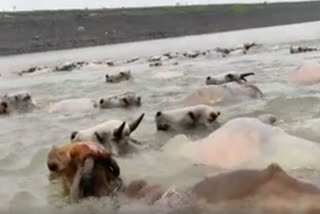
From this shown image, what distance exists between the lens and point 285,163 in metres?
6.73

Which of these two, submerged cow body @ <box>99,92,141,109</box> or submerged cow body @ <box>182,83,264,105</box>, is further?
submerged cow body @ <box>99,92,141,109</box>

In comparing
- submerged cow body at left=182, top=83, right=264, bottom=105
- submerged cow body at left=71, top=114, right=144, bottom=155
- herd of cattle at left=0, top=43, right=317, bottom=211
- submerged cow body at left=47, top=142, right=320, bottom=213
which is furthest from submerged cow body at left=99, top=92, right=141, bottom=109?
submerged cow body at left=47, top=142, right=320, bottom=213

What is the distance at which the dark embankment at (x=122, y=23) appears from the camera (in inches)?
2655

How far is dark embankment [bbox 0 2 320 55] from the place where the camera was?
221 ft

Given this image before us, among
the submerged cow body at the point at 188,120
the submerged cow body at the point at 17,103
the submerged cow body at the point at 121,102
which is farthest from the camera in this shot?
the submerged cow body at the point at 17,103

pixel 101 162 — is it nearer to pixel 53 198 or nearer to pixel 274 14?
pixel 53 198

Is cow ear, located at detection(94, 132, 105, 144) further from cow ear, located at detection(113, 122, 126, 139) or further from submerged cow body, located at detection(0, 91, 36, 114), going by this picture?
submerged cow body, located at detection(0, 91, 36, 114)

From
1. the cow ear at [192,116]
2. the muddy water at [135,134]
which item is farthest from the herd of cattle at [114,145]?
the muddy water at [135,134]

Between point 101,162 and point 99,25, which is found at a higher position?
point 101,162

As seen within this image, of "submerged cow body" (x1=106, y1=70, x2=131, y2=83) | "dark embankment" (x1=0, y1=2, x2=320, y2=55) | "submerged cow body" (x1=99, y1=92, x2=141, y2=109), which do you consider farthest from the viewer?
"dark embankment" (x1=0, y1=2, x2=320, y2=55)

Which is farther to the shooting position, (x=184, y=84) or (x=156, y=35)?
(x=156, y=35)

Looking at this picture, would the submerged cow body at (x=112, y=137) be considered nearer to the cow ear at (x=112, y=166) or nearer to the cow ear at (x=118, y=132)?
the cow ear at (x=118, y=132)

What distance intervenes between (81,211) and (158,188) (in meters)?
0.78

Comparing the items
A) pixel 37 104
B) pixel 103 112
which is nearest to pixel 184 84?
pixel 37 104
